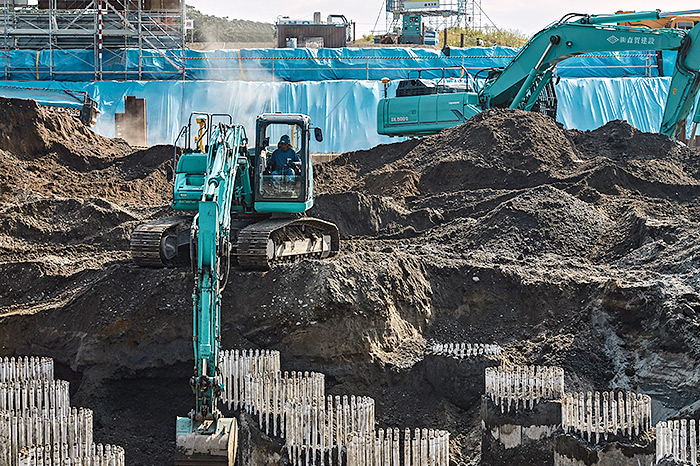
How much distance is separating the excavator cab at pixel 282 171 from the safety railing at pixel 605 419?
564cm

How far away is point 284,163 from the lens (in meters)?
13.3

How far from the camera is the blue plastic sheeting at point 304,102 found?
100ft

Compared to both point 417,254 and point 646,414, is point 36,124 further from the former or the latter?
point 646,414

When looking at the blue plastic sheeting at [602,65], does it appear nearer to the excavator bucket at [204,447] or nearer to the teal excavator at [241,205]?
the teal excavator at [241,205]

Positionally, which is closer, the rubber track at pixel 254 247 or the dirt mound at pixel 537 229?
the rubber track at pixel 254 247

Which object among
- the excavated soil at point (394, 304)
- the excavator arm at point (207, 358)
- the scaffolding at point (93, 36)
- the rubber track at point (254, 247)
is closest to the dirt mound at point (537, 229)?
the excavated soil at point (394, 304)

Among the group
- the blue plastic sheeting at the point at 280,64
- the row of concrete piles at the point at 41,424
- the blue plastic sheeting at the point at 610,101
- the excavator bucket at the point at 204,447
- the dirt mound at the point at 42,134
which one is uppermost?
the blue plastic sheeting at the point at 280,64

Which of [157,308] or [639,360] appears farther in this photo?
[157,308]

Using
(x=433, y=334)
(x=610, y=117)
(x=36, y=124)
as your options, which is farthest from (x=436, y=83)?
(x=433, y=334)

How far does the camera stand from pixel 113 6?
3303 cm

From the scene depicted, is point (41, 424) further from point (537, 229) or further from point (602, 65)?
point (602, 65)

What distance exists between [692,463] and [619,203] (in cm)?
1036

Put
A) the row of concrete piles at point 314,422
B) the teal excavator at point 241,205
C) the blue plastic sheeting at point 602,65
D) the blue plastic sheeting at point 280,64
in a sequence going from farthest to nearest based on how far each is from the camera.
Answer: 1. the blue plastic sheeting at point 602,65
2. the blue plastic sheeting at point 280,64
3. the teal excavator at point 241,205
4. the row of concrete piles at point 314,422

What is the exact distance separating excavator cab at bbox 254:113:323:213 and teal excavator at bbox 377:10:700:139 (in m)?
9.41
